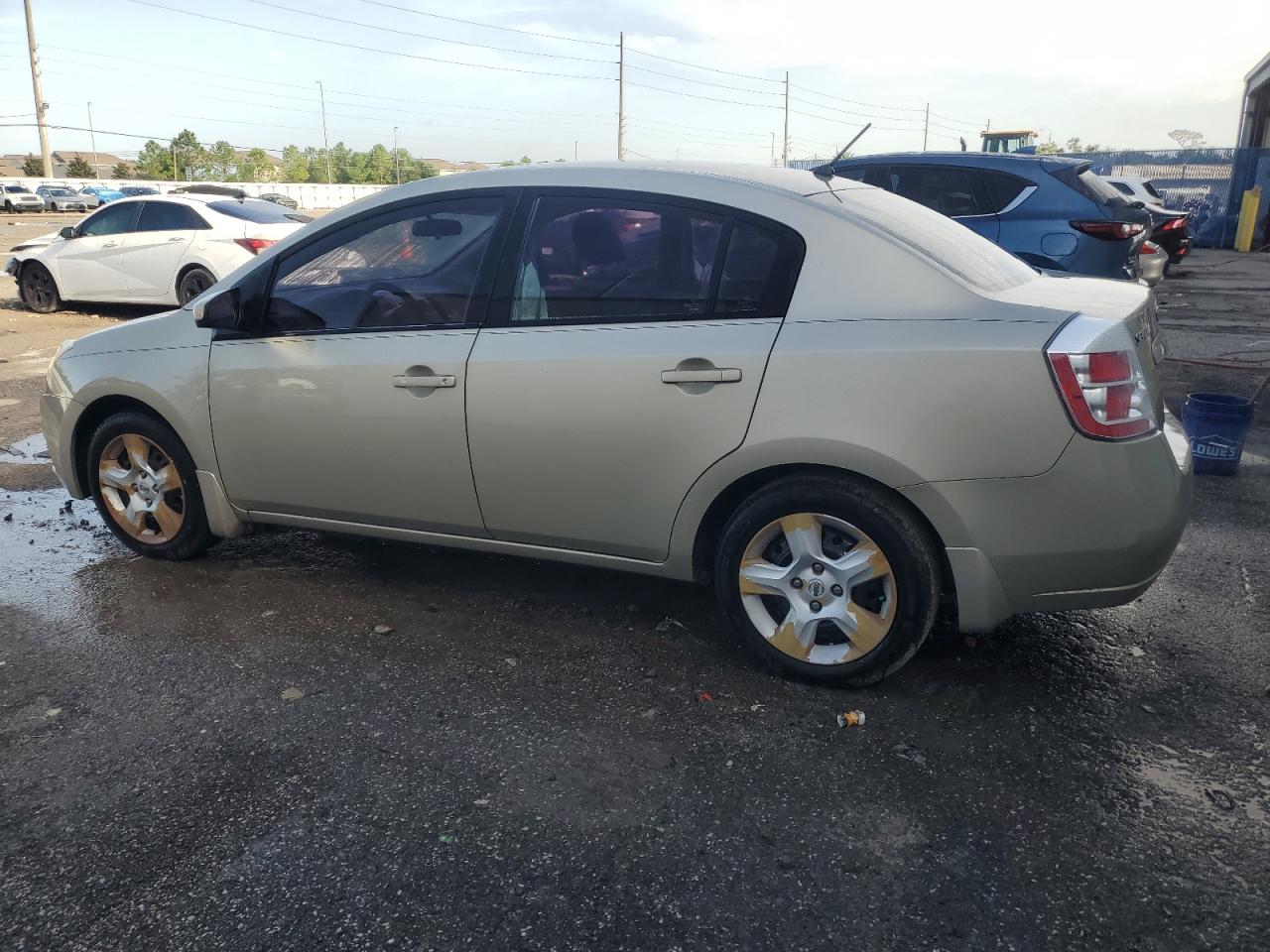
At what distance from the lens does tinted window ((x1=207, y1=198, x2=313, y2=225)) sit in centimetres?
1252

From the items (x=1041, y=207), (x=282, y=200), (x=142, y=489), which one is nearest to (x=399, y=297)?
(x=142, y=489)

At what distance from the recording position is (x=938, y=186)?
8617mm

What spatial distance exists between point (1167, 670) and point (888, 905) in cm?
180

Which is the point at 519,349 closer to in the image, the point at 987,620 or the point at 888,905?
the point at 987,620

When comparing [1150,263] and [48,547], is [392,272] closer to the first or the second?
[48,547]

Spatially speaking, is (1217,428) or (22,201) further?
A: (22,201)

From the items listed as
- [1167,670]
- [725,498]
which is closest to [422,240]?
[725,498]

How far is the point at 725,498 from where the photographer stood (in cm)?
360

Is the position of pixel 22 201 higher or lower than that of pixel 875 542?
higher

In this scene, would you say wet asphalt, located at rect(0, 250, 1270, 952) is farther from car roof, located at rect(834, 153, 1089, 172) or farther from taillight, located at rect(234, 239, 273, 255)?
taillight, located at rect(234, 239, 273, 255)

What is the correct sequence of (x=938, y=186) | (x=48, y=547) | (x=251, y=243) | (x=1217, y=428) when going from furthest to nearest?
1. (x=251, y=243)
2. (x=938, y=186)
3. (x=1217, y=428)
4. (x=48, y=547)

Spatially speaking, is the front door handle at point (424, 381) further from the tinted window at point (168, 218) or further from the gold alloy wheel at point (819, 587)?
the tinted window at point (168, 218)

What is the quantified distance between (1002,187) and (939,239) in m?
5.22

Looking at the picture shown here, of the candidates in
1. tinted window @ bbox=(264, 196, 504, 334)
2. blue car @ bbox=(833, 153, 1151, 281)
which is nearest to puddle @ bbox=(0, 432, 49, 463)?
tinted window @ bbox=(264, 196, 504, 334)
